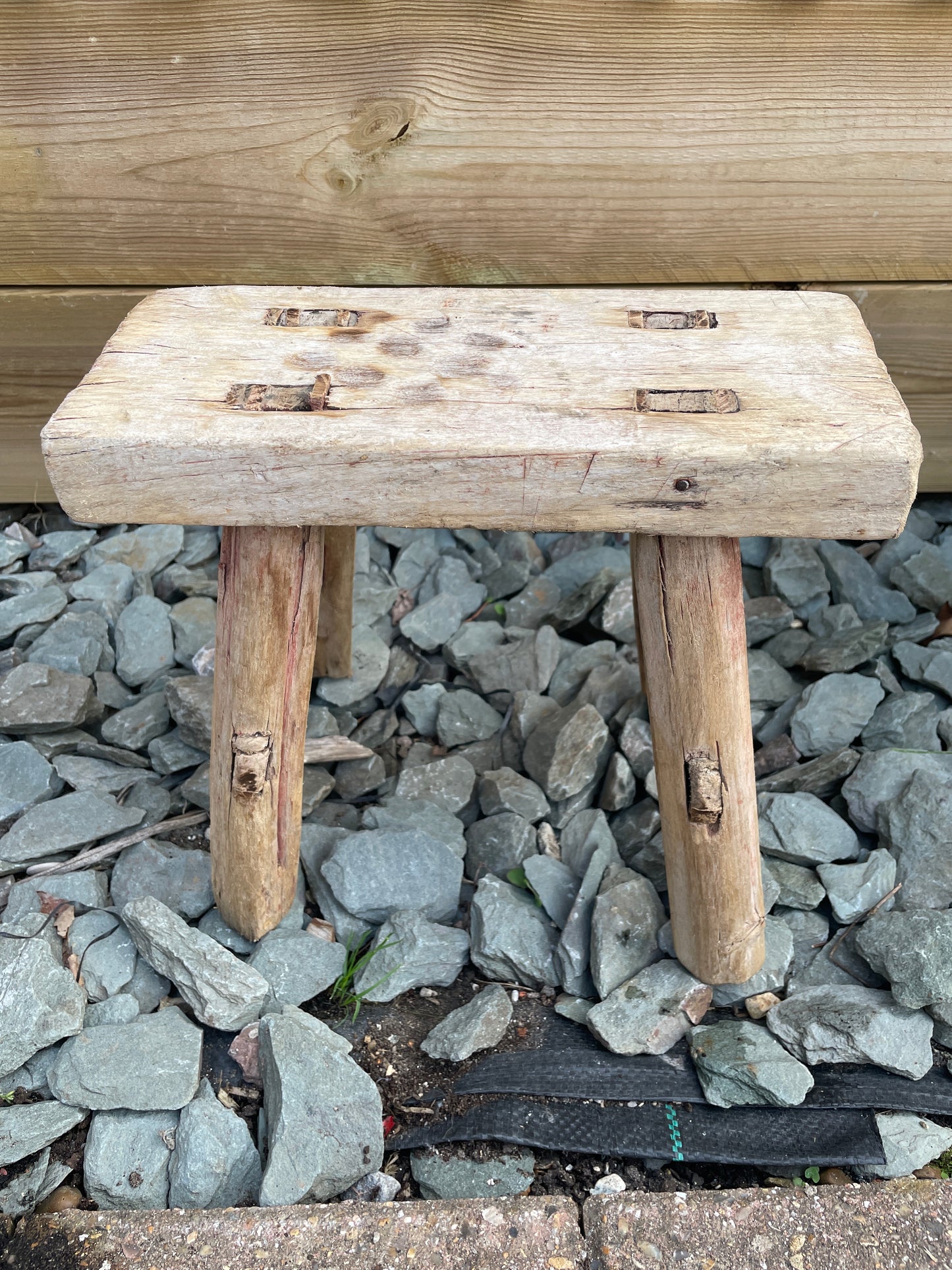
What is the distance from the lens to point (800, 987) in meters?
1.37

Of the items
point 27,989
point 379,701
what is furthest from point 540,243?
point 27,989

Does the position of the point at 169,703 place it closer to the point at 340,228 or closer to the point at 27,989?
the point at 27,989

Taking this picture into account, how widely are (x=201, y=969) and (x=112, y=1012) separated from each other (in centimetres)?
12

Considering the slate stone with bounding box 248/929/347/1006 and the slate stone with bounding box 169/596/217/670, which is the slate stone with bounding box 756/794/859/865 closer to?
the slate stone with bounding box 248/929/347/1006

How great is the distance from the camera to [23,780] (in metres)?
1.61

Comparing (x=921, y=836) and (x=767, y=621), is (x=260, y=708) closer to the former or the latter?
(x=921, y=836)

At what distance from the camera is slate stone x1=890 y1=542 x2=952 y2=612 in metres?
1.97

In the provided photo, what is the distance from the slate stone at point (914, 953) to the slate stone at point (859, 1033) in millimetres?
24

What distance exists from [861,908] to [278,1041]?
2.53ft

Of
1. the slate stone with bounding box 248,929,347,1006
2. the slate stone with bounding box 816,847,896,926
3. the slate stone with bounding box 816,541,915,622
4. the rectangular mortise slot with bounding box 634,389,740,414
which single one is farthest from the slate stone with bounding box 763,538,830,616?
the slate stone with bounding box 248,929,347,1006

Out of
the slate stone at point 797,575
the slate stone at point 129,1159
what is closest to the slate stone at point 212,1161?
the slate stone at point 129,1159

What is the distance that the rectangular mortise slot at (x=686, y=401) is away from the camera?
107 centimetres

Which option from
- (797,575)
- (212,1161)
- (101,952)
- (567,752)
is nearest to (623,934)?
(567,752)

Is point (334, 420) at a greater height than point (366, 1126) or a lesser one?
greater
